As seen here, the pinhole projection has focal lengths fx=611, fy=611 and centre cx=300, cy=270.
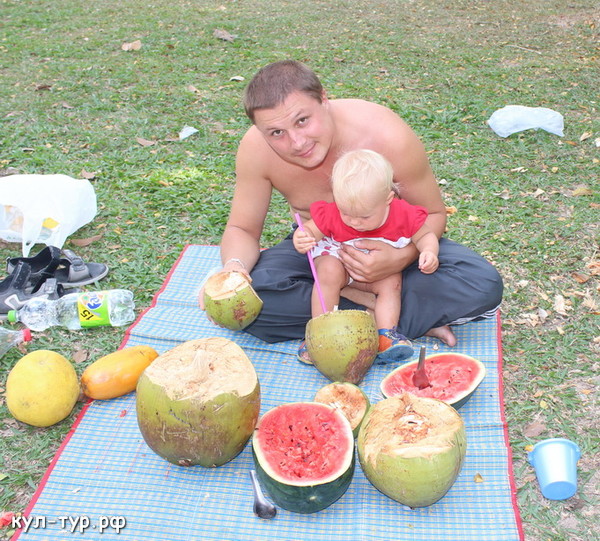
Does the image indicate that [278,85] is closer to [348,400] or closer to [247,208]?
[247,208]

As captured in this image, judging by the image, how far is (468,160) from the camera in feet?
19.3

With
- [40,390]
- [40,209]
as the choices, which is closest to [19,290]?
[40,209]

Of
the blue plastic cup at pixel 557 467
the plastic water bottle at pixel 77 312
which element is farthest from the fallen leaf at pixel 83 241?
the blue plastic cup at pixel 557 467

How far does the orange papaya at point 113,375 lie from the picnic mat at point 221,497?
0.28 feet

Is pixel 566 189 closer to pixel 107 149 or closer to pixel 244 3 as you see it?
pixel 107 149

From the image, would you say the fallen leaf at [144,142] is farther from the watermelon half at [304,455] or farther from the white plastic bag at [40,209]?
the watermelon half at [304,455]

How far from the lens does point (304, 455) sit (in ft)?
8.61

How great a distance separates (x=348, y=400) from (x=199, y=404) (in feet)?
2.52

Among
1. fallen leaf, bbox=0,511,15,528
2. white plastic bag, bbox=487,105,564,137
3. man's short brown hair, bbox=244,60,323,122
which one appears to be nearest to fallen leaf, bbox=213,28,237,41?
white plastic bag, bbox=487,105,564,137

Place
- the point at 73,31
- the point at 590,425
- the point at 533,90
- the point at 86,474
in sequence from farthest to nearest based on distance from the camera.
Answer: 1. the point at 73,31
2. the point at 533,90
3. the point at 590,425
4. the point at 86,474

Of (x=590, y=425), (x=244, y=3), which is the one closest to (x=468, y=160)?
(x=590, y=425)

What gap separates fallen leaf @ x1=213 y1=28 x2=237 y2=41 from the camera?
30.8 feet

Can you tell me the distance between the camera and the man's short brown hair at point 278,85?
2.98m

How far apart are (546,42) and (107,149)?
21.5 feet
